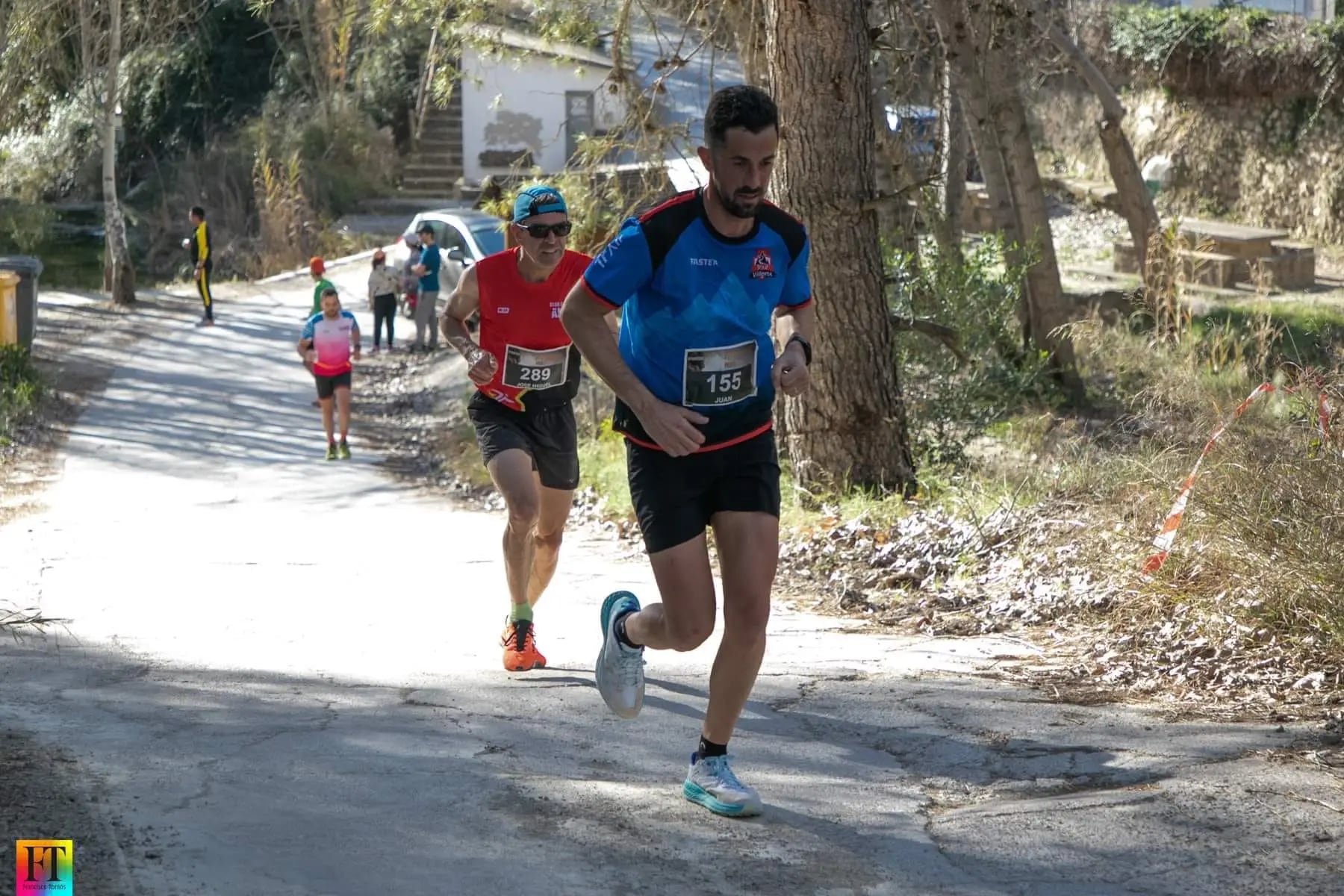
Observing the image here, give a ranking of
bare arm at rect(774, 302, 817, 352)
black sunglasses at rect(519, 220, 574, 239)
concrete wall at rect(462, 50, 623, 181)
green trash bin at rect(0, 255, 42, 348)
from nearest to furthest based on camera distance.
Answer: bare arm at rect(774, 302, 817, 352) < black sunglasses at rect(519, 220, 574, 239) < green trash bin at rect(0, 255, 42, 348) < concrete wall at rect(462, 50, 623, 181)

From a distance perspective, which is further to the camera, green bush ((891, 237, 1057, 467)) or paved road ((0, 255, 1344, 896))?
green bush ((891, 237, 1057, 467))

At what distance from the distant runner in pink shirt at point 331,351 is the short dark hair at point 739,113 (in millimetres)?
9947

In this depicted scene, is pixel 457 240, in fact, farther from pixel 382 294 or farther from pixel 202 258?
pixel 202 258

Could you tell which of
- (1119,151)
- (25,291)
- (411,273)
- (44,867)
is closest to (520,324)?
(44,867)

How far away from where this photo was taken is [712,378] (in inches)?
179

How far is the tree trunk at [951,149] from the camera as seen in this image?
15859 millimetres

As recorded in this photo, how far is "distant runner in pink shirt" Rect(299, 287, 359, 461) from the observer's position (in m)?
14.1

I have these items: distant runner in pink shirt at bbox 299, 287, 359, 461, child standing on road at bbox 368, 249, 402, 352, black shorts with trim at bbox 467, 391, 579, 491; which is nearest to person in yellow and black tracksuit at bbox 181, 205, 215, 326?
Answer: child standing on road at bbox 368, 249, 402, 352

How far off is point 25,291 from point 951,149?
11.0 m

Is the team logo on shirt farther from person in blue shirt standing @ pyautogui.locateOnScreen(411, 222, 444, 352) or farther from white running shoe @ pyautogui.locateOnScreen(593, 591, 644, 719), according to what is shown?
person in blue shirt standing @ pyautogui.locateOnScreen(411, 222, 444, 352)

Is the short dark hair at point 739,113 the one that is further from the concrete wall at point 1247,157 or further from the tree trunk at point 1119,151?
the concrete wall at point 1247,157

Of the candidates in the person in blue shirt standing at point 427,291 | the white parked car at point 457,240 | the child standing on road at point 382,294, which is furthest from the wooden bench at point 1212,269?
the child standing on road at point 382,294

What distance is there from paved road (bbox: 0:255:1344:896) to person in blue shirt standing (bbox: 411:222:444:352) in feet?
38.4

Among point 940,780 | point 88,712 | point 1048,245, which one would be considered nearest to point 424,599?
point 88,712
